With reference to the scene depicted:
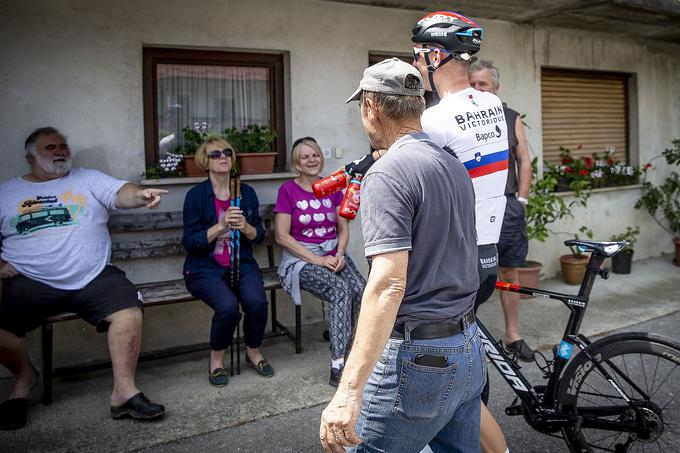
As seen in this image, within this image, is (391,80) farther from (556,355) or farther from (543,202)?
(543,202)

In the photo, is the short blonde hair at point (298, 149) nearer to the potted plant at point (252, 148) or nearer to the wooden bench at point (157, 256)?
the potted plant at point (252, 148)

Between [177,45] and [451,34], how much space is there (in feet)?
9.03

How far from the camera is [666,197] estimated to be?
7852mm

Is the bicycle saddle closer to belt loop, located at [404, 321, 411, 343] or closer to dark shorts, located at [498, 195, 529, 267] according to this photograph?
dark shorts, located at [498, 195, 529, 267]

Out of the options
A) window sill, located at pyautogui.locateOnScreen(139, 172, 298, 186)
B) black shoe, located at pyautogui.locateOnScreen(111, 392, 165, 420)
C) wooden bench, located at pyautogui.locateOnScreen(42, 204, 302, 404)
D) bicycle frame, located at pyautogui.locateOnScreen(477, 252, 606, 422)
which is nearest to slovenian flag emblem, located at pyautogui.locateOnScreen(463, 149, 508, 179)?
bicycle frame, located at pyautogui.locateOnScreen(477, 252, 606, 422)

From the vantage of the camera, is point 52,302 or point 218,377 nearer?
point 52,302

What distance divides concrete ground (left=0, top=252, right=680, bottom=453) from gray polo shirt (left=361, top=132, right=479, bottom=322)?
1712mm

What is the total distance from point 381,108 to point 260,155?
320 centimetres

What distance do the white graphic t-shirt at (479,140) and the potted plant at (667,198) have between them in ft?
18.7

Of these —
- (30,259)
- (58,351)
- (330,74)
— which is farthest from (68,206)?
(330,74)

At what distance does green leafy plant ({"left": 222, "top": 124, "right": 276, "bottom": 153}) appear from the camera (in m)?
4.93

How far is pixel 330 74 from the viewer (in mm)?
5203

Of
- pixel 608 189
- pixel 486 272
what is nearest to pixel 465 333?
pixel 486 272

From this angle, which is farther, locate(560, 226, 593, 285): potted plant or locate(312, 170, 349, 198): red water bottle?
locate(560, 226, 593, 285): potted plant
